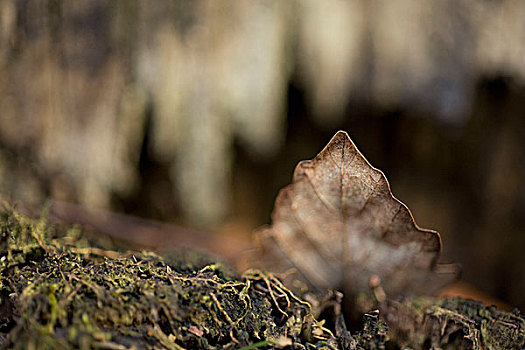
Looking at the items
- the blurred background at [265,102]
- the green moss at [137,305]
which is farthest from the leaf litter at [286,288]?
the blurred background at [265,102]

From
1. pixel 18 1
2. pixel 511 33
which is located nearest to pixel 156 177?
pixel 18 1

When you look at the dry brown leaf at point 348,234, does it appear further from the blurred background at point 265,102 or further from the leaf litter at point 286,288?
the blurred background at point 265,102

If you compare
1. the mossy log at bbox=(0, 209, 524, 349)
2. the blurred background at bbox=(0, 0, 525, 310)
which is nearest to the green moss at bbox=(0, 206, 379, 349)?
the mossy log at bbox=(0, 209, 524, 349)

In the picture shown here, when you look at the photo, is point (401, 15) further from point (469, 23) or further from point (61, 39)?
point (61, 39)

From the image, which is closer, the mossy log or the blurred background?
the mossy log

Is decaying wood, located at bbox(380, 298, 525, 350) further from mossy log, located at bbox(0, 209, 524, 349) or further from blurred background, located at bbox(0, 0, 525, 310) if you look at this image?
blurred background, located at bbox(0, 0, 525, 310)
